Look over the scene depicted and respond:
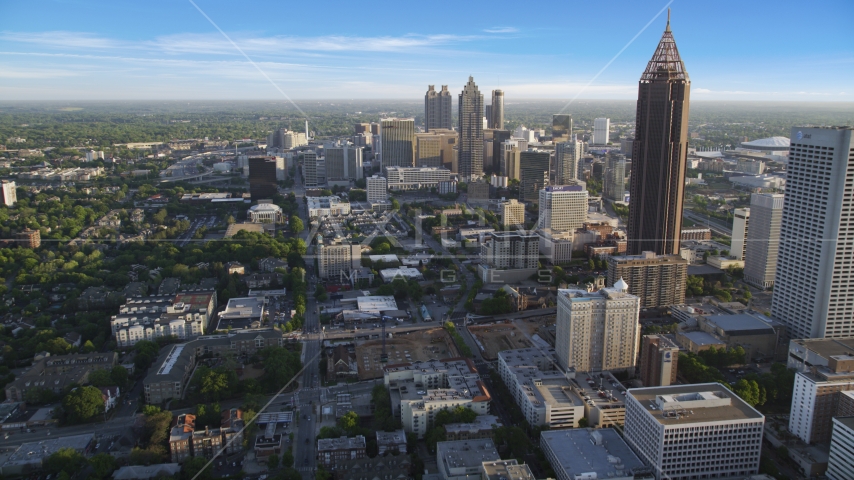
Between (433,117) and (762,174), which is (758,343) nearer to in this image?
(762,174)

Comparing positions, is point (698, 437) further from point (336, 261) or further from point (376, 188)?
point (376, 188)

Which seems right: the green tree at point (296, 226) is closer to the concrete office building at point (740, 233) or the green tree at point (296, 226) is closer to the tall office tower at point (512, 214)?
the tall office tower at point (512, 214)

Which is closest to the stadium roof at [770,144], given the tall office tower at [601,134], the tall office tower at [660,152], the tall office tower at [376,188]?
the tall office tower at [601,134]

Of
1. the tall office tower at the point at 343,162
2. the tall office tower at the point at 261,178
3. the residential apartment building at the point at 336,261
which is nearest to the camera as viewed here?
the residential apartment building at the point at 336,261

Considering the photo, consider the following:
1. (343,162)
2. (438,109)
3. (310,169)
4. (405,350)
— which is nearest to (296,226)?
(310,169)

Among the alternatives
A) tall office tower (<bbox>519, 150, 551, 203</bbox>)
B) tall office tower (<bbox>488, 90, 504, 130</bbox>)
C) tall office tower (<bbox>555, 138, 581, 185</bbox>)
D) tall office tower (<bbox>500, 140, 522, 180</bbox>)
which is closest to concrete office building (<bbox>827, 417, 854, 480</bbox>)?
tall office tower (<bbox>519, 150, 551, 203</bbox>)

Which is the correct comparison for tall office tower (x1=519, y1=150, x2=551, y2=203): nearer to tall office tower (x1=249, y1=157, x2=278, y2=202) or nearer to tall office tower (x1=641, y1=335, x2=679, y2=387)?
tall office tower (x1=249, y1=157, x2=278, y2=202)

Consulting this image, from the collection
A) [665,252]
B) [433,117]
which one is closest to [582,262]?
[665,252]
